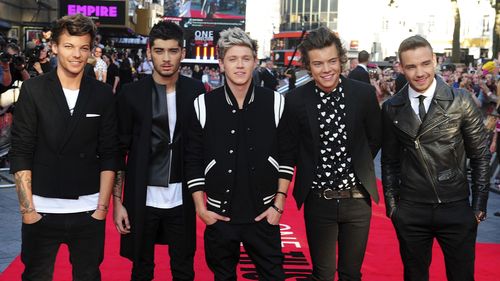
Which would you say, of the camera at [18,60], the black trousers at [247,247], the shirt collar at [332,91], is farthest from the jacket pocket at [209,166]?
the camera at [18,60]

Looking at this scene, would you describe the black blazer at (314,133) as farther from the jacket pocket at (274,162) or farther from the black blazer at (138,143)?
the black blazer at (138,143)

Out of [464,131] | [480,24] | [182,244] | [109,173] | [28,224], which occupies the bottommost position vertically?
[182,244]

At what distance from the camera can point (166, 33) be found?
4336mm

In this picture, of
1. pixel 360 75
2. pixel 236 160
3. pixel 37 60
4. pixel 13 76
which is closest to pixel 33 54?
pixel 37 60

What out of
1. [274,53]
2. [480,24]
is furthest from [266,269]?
[274,53]

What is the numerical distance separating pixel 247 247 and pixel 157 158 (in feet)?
2.79

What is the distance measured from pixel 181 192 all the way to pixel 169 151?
27 centimetres

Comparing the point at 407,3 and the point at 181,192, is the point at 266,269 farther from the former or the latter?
the point at 407,3

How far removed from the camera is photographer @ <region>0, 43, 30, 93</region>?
31.3 ft

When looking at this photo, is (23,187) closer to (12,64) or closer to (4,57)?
(4,57)

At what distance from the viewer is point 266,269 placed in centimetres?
391

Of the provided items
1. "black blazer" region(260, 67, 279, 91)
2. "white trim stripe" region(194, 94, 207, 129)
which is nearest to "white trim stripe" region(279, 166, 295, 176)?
"white trim stripe" region(194, 94, 207, 129)

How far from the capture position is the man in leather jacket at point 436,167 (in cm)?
404

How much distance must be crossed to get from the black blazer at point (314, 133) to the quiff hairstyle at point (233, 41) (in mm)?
436
